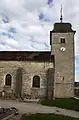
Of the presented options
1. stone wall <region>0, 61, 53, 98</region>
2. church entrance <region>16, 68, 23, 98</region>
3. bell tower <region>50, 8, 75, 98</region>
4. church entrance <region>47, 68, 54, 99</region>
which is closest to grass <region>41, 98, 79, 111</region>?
church entrance <region>47, 68, 54, 99</region>

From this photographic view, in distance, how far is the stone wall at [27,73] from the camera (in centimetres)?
3191

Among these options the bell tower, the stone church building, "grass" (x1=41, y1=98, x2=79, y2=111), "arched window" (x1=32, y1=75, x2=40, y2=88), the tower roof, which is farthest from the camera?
the tower roof

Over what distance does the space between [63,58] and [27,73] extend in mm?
6205

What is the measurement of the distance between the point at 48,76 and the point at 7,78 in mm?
6473

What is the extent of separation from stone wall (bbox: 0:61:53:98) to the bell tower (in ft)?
6.12

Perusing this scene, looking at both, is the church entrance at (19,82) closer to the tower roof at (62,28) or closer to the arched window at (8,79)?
the arched window at (8,79)

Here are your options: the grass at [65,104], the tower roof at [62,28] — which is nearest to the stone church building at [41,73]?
the tower roof at [62,28]

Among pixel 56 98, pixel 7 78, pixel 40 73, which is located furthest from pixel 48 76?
pixel 7 78

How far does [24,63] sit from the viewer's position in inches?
1293

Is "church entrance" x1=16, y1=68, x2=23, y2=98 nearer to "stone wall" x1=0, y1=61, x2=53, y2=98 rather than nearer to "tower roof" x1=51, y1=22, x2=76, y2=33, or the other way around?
"stone wall" x1=0, y1=61, x2=53, y2=98

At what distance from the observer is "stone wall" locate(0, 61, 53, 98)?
31.9 m

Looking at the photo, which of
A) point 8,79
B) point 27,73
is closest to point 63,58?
point 27,73

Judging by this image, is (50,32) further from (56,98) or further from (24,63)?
(56,98)

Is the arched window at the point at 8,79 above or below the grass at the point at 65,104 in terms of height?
above
